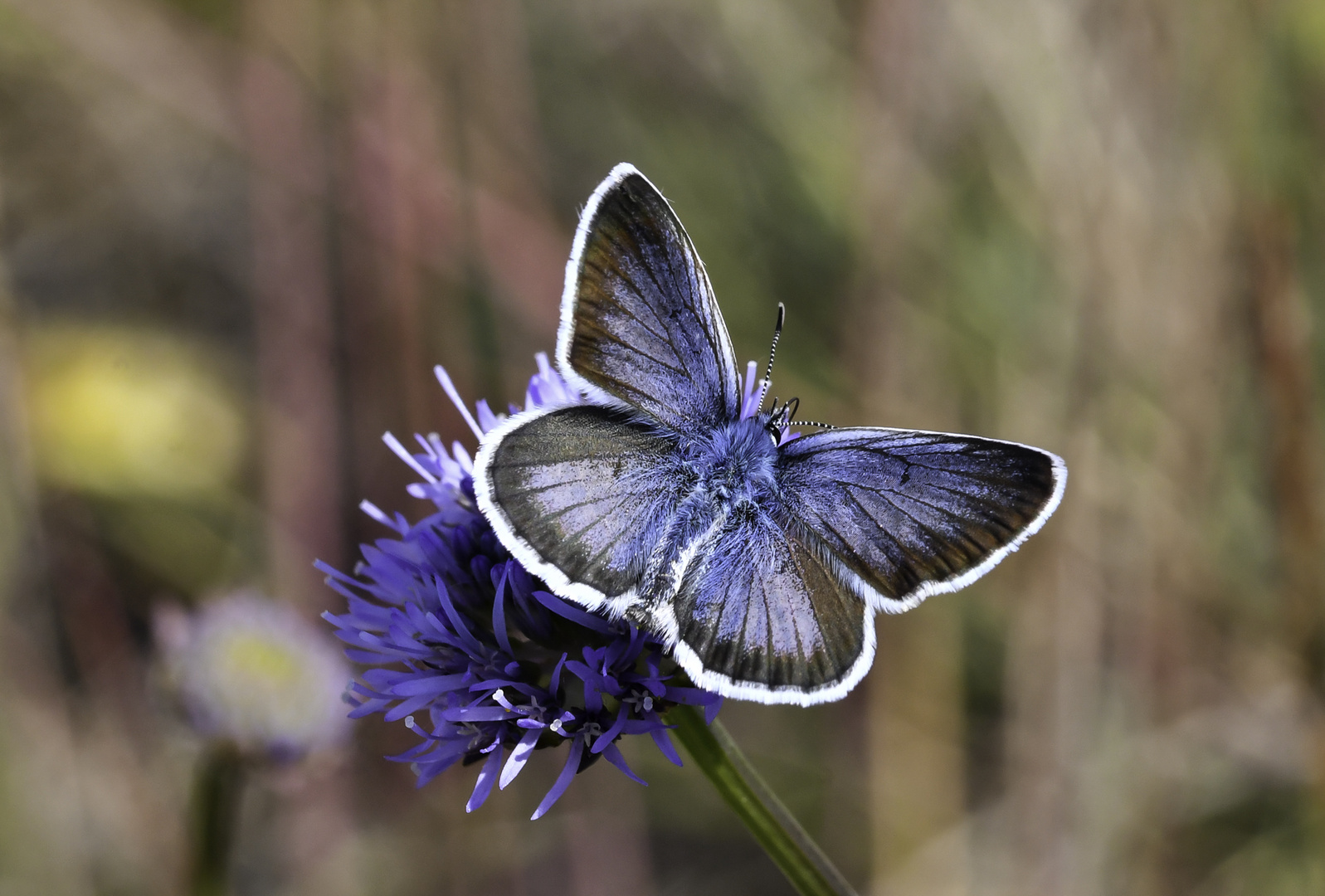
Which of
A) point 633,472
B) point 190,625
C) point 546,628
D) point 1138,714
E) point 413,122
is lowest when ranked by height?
point 190,625

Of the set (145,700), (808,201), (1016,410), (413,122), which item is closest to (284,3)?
(413,122)

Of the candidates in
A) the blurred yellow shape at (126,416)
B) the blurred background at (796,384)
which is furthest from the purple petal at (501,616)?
the blurred yellow shape at (126,416)

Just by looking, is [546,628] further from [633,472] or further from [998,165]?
[998,165]

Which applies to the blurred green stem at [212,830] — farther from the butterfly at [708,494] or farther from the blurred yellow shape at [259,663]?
the butterfly at [708,494]

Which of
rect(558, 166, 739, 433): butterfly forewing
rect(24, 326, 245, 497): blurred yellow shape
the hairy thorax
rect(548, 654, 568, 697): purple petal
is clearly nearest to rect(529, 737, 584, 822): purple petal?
rect(548, 654, 568, 697): purple petal

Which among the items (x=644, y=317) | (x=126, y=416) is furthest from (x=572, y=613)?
(x=126, y=416)

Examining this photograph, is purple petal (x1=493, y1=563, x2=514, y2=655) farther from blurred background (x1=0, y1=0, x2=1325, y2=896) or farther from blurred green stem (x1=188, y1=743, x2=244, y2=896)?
blurred background (x1=0, y1=0, x2=1325, y2=896)
